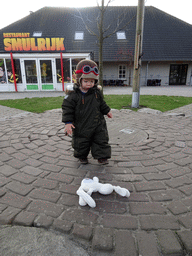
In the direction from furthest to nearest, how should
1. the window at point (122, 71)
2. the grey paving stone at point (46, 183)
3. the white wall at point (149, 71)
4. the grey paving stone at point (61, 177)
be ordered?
the window at point (122, 71), the white wall at point (149, 71), the grey paving stone at point (61, 177), the grey paving stone at point (46, 183)

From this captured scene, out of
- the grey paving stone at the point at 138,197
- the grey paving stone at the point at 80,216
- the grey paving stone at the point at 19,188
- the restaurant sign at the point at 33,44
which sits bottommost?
the grey paving stone at the point at 80,216

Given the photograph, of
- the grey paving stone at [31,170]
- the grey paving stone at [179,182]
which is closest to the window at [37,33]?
the grey paving stone at [31,170]

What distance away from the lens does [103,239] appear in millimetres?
1405

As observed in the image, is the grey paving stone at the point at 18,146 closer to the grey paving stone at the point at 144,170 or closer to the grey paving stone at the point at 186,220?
the grey paving stone at the point at 144,170

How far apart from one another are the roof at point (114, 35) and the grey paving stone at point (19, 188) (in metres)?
18.0

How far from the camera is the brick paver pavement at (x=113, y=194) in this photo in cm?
143

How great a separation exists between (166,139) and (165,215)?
7.02 feet

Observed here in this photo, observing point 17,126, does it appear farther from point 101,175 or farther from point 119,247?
point 119,247

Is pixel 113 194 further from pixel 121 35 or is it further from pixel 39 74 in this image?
pixel 121 35

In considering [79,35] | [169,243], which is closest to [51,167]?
[169,243]

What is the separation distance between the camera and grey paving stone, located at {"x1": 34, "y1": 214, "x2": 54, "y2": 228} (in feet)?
5.06

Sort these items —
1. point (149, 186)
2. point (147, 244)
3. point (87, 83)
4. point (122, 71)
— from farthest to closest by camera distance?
point (122, 71) < point (87, 83) < point (149, 186) < point (147, 244)

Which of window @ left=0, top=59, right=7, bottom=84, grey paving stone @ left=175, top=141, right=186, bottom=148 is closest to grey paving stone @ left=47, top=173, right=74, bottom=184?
grey paving stone @ left=175, top=141, right=186, bottom=148

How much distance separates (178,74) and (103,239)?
23217mm
